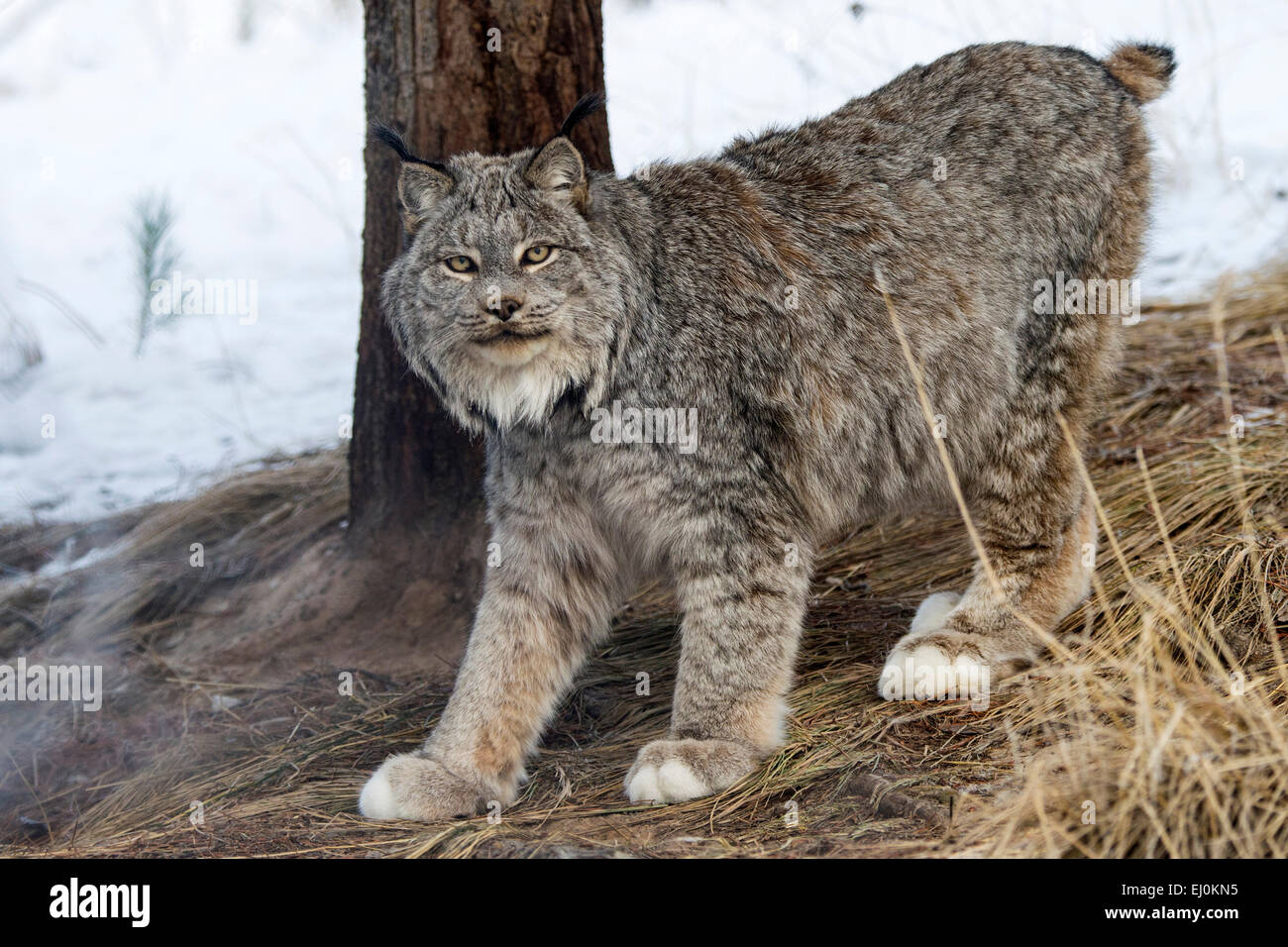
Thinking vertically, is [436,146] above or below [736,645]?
above

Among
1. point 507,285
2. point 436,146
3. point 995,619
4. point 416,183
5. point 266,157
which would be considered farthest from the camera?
point 266,157

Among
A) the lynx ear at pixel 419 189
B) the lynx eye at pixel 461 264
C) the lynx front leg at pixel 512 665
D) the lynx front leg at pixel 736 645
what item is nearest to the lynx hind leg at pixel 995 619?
the lynx front leg at pixel 736 645

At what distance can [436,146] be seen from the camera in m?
4.12

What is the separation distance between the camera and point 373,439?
14.4 ft

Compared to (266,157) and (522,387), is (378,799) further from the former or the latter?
(266,157)

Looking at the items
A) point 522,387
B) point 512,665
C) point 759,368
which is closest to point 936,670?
point 759,368

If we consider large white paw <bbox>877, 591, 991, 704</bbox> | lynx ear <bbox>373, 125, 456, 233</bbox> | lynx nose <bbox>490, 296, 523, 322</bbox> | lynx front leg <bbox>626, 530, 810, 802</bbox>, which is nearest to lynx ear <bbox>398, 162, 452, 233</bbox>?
lynx ear <bbox>373, 125, 456, 233</bbox>

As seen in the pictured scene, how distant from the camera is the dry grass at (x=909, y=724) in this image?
7.35ft

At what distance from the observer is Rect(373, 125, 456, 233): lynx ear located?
3.26 m

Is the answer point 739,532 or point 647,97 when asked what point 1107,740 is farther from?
point 647,97

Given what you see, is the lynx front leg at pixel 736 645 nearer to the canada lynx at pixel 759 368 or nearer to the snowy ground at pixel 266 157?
the canada lynx at pixel 759 368

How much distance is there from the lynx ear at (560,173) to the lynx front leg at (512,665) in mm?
913

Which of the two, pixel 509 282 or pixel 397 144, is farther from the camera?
pixel 397 144

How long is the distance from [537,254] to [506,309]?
0.75ft
